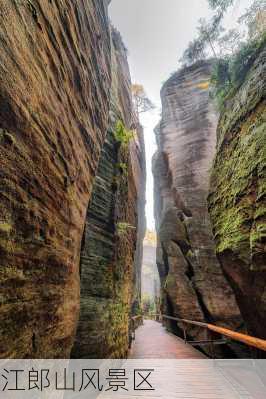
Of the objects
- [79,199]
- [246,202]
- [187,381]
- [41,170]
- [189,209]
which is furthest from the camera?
[189,209]

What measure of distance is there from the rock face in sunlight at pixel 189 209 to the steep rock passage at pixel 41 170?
9947mm

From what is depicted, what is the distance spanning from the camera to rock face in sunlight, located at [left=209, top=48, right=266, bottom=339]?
4355mm

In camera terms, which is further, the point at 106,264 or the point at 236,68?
the point at 236,68

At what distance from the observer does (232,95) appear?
24.7 feet

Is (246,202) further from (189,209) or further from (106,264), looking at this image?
(189,209)

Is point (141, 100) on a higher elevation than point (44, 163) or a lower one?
higher

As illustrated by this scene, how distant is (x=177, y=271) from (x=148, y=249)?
5949 centimetres

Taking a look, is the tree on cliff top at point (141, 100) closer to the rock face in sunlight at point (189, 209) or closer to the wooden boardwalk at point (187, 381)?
the rock face in sunlight at point (189, 209)

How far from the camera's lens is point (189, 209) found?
1515 cm

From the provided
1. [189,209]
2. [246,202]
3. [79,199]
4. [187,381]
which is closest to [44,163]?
[79,199]

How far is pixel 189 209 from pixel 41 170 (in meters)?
13.4

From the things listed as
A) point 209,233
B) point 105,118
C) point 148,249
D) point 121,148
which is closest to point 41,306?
point 105,118

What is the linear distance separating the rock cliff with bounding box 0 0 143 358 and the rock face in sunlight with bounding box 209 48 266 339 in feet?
11.1

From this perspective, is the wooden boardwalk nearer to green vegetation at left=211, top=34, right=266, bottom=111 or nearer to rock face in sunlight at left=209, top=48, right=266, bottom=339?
rock face in sunlight at left=209, top=48, right=266, bottom=339
